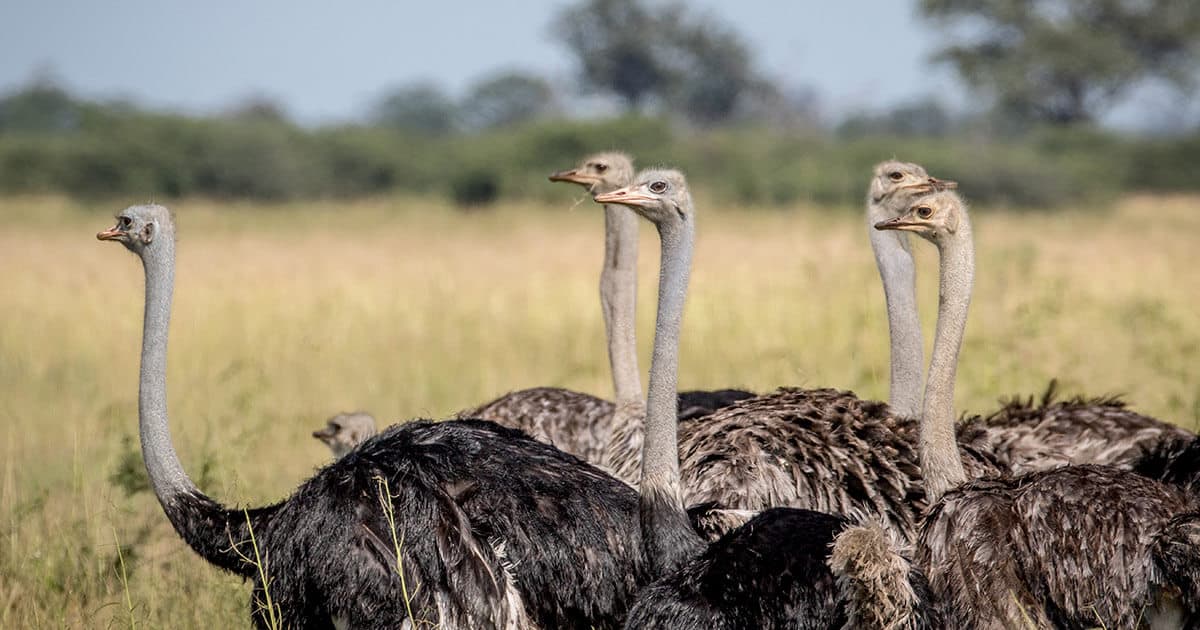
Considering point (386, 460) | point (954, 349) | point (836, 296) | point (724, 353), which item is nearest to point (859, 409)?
point (954, 349)

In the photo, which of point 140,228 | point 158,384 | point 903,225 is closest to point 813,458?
point 903,225

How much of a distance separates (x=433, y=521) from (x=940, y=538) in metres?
1.28

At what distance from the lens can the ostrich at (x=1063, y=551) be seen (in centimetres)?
387

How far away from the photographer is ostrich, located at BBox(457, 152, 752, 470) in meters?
6.34

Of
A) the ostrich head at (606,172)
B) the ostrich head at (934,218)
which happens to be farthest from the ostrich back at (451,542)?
the ostrich head at (606,172)

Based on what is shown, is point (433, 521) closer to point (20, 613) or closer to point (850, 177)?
point (20, 613)

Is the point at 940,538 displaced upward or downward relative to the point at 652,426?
downward

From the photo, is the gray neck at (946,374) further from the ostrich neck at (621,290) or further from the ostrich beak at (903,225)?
the ostrich neck at (621,290)

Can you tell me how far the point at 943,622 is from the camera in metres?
3.89

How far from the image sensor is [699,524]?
431cm

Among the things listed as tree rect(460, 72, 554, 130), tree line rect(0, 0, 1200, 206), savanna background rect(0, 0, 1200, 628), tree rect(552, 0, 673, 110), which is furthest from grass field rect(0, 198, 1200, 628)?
tree rect(460, 72, 554, 130)

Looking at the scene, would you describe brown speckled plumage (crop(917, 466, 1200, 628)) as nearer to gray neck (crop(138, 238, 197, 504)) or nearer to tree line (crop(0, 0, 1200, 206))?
gray neck (crop(138, 238, 197, 504))

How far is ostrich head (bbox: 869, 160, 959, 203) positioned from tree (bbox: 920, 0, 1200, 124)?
95.4ft

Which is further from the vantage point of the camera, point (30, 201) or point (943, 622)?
point (30, 201)
